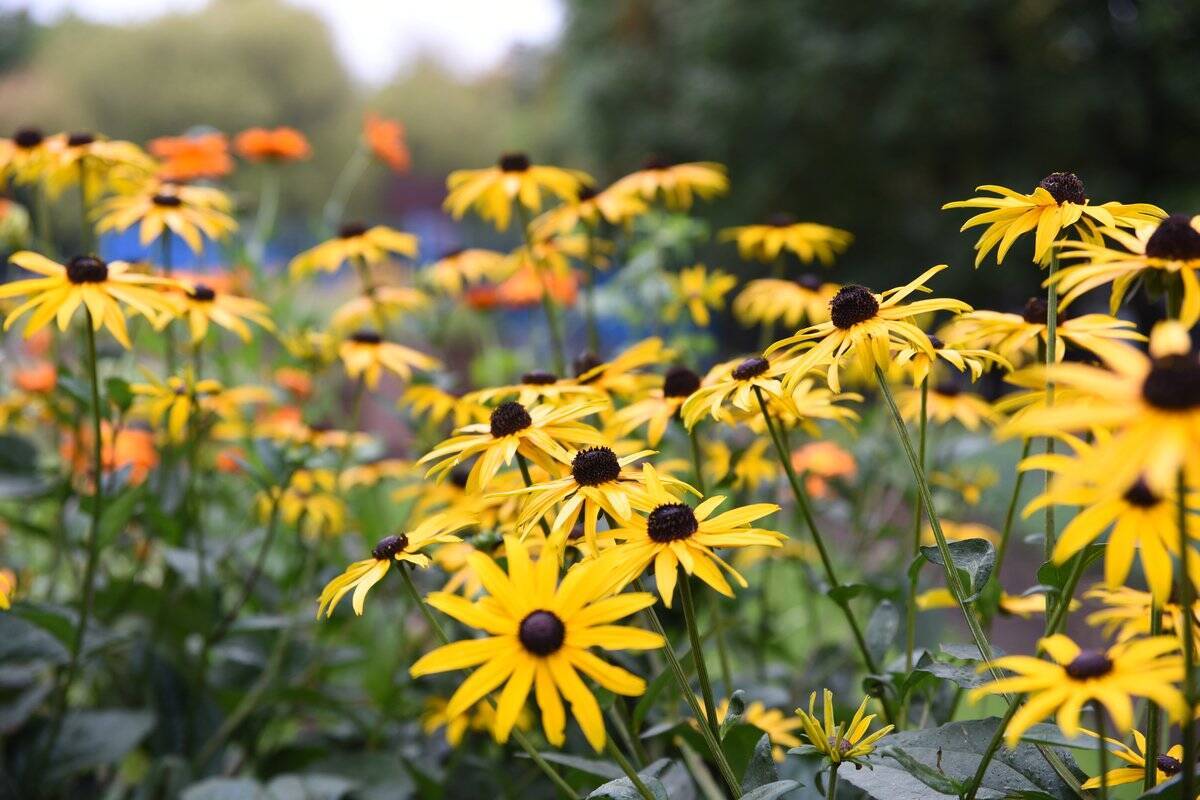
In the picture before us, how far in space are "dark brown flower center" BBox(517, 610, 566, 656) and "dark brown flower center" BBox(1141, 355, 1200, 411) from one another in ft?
1.55

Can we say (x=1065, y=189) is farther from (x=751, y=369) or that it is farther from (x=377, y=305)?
(x=377, y=305)

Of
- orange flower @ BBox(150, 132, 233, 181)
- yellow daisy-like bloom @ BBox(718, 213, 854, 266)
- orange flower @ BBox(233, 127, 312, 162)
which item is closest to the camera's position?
yellow daisy-like bloom @ BBox(718, 213, 854, 266)

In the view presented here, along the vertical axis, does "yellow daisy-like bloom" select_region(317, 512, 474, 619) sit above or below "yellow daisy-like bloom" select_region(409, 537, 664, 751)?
above

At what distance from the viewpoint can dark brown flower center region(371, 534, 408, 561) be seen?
1.04m

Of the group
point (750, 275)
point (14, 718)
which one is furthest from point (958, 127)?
point (14, 718)

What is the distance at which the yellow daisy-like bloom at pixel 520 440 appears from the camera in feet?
3.47

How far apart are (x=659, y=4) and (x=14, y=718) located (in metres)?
9.72

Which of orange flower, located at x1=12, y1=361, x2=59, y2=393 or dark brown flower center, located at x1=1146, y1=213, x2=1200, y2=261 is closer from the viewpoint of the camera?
dark brown flower center, located at x1=1146, y1=213, x2=1200, y2=261

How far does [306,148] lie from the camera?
2.74 meters

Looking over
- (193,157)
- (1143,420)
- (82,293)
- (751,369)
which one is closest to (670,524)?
(751,369)

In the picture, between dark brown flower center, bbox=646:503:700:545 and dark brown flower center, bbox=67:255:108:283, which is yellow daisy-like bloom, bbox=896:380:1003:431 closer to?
dark brown flower center, bbox=646:503:700:545

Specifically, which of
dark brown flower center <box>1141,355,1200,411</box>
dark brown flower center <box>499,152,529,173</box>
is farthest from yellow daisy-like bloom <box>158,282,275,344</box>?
dark brown flower center <box>1141,355,1200,411</box>

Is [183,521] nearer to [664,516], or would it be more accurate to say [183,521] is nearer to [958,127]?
[664,516]

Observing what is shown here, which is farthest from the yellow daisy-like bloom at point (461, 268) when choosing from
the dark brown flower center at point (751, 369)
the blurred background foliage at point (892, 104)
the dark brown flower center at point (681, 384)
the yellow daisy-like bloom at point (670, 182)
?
the blurred background foliage at point (892, 104)
